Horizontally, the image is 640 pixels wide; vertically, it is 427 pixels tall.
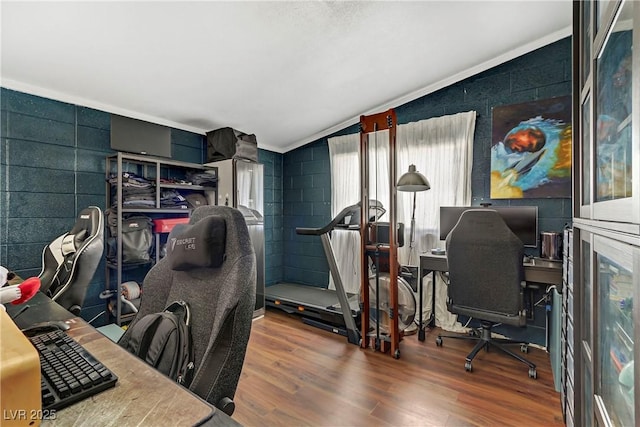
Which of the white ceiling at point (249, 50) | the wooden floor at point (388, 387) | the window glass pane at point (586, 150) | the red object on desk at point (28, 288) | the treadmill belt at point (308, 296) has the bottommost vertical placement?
the wooden floor at point (388, 387)

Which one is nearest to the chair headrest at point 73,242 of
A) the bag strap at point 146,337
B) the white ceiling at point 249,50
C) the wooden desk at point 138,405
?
the white ceiling at point 249,50

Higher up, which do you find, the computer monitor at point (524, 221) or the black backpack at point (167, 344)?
the computer monitor at point (524, 221)

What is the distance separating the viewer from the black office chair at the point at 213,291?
93 cm

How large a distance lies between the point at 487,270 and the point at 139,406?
2459 mm

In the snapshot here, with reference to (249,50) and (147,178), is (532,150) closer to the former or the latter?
(249,50)

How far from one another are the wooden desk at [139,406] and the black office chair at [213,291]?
6.5 inches

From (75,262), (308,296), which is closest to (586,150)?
(75,262)

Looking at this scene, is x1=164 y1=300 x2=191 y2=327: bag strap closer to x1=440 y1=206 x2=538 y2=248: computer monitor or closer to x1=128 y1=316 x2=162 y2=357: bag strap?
x1=128 y1=316 x2=162 y2=357: bag strap

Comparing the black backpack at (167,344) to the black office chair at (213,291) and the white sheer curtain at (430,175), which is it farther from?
the white sheer curtain at (430,175)

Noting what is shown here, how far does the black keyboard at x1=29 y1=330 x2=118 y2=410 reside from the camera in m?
0.67

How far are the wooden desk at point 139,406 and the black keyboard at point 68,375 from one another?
2 cm

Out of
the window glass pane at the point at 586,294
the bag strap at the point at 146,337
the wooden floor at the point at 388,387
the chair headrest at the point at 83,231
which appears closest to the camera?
the bag strap at the point at 146,337

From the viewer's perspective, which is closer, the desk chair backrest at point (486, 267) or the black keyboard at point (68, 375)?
the black keyboard at point (68, 375)

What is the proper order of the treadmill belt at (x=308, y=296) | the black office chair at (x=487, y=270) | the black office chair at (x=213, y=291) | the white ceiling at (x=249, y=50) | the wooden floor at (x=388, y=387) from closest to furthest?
1. the black office chair at (x=213, y=291)
2. the wooden floor at (x=388, y=387)
3. the white ceiling at (x=249, y=50)
4. the black office chair at (x=487, y=270)
5. the treadmill belt at (x=308, y=296)
